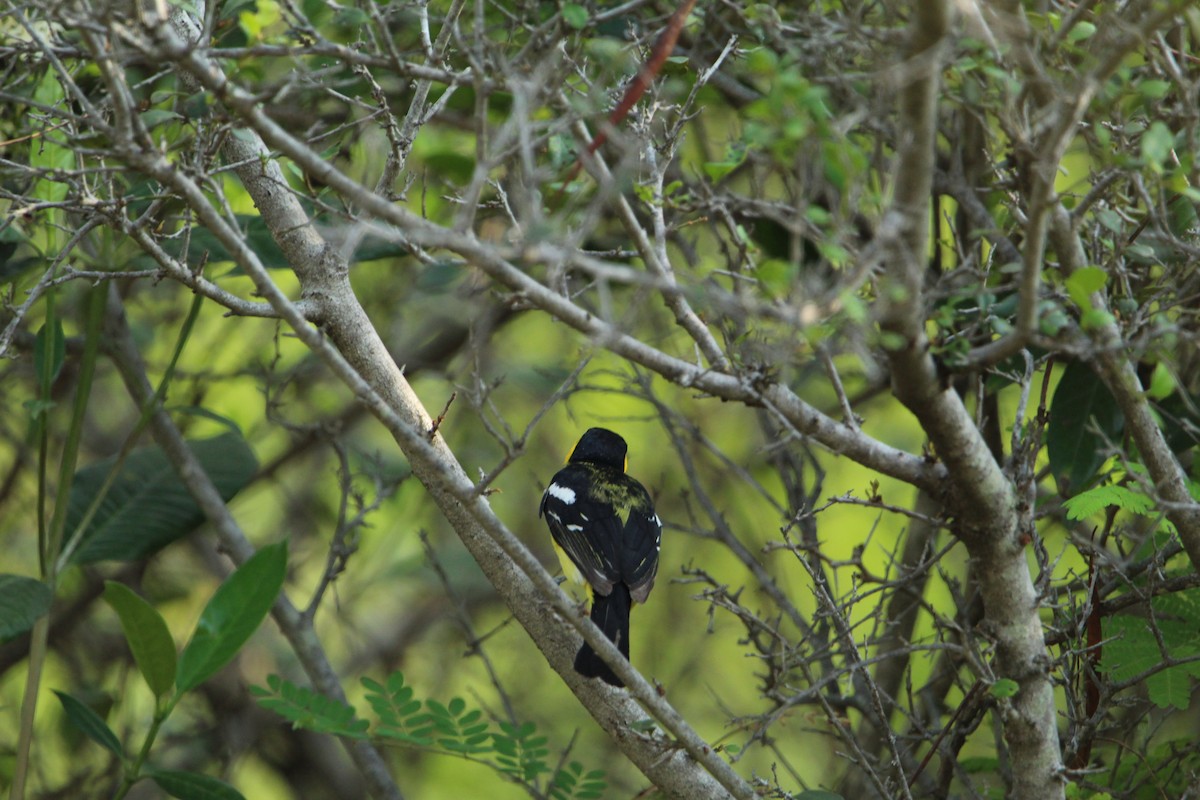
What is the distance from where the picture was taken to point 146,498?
13.8 feet

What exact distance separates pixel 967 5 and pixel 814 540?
2.14m

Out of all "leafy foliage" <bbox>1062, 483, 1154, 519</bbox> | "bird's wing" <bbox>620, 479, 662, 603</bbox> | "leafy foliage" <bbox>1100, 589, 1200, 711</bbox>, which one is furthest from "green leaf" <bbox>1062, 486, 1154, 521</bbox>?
"bird's wing" <bbox>620, 479, 662, 603</bbox>

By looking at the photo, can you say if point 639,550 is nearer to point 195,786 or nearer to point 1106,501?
point 195,786

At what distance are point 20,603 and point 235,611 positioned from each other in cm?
82

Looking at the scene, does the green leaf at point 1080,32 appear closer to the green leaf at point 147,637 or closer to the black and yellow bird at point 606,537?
the black and yellow bird at point 606,537

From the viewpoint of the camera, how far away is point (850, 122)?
6.07 feet

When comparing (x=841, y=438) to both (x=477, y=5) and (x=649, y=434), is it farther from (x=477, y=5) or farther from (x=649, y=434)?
(x=649, y=434)

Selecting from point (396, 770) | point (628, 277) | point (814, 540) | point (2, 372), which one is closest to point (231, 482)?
point (2, 372)

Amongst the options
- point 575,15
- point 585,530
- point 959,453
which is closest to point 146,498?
point 585,530

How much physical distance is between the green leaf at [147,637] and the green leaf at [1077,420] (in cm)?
275

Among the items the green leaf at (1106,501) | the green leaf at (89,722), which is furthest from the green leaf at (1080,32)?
the green leaf at (89,722)

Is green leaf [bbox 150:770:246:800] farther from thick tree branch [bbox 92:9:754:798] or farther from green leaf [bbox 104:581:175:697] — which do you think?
thick tree branch [bbox 92:9:754:798]

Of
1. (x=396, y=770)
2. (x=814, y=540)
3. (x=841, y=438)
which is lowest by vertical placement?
(x=396, y=770)

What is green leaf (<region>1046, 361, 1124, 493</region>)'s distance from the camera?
366 centimetres
